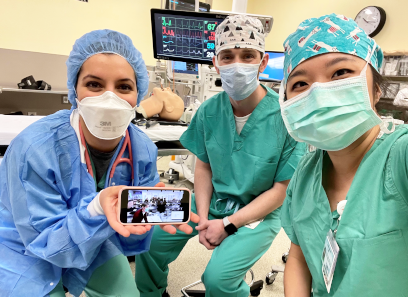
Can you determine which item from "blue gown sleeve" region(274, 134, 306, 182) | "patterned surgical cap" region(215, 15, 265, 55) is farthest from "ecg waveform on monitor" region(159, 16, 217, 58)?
"blue gown sleeve" region(274, 134, 306, 182)

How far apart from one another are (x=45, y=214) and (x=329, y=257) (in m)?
0.86

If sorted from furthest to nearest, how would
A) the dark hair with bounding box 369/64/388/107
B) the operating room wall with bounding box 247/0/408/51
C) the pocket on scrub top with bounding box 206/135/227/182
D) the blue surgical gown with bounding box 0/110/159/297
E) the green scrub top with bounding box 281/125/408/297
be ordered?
the operating room wall with bounding box 247/0/408/51, the pocket on scrub top with bounding box 206/135/227/182, the blue surgical gown with bounding box 0/110/159/297, the dark hair with bounding box 369/64/388/107, the green scrub top with bounding box 281/125/408/297

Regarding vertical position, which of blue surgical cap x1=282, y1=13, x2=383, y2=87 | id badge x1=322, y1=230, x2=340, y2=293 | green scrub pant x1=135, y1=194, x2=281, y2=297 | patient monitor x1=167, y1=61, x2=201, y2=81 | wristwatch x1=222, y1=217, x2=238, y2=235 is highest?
blue surgical cap x1=282, y1=13, x2=383, y2=87

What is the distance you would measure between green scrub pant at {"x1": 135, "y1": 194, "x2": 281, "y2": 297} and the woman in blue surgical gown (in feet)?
0.65

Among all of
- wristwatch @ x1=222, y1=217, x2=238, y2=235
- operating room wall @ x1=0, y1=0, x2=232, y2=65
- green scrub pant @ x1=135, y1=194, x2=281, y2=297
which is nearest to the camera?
green scrub pant @ x1=135, y1=194, x2=281, y2=297

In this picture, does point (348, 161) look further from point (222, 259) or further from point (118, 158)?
point (118, 158)

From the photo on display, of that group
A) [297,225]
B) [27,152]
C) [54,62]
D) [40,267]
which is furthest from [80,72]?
[54,62]

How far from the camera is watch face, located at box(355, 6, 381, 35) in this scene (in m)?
3.27

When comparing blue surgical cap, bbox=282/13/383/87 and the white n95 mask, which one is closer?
blue surgical cap, bbox=282/13/383/87

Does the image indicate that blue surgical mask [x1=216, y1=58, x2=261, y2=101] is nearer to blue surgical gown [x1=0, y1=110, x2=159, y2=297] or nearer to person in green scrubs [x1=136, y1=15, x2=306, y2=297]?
person in green scrubs [x1=136, y1=15, x2=306, y2=297]

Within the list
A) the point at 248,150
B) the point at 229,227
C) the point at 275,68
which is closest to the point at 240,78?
the point at 248,150

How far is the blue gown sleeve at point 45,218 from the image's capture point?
0.79 m

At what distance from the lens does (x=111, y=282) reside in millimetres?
987

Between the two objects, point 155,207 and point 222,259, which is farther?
point 222,259
